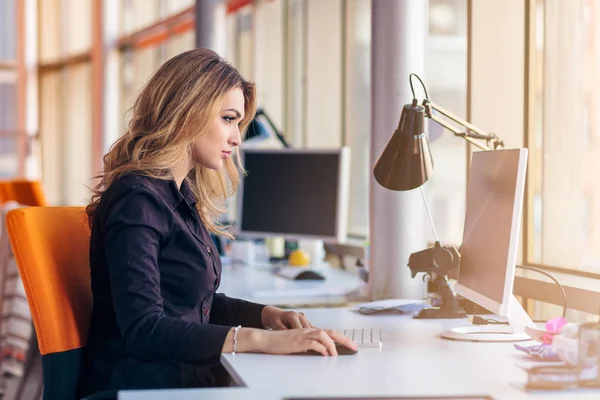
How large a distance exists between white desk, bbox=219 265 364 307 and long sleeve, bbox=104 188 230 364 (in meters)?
1.01

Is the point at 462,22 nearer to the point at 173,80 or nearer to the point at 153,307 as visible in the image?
the point at 173,80

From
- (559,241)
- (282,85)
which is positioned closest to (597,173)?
(559,241)

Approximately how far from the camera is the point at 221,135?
1952 millimetres

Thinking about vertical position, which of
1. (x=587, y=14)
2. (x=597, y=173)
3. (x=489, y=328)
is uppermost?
(x=587, y=14)

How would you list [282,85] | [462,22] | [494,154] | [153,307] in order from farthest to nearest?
[282,85] → [462,22] → [494,154] → [153,307]

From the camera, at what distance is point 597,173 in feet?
8.79

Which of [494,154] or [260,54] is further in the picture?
[260,54]

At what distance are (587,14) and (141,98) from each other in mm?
1599

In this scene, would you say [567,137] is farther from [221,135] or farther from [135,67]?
[135,67]

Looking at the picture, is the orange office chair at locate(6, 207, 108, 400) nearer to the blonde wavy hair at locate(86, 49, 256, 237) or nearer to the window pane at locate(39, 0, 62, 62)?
the blonde wavy hair at locate(86, 49, 256, 237)

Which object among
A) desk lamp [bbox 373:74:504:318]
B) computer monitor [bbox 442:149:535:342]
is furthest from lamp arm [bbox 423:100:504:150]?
computer monitor [bbox 442:149:535:342]

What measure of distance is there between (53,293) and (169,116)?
48 cm

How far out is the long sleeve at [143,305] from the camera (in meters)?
1.62

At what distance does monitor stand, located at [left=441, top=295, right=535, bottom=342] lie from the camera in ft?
6.03
